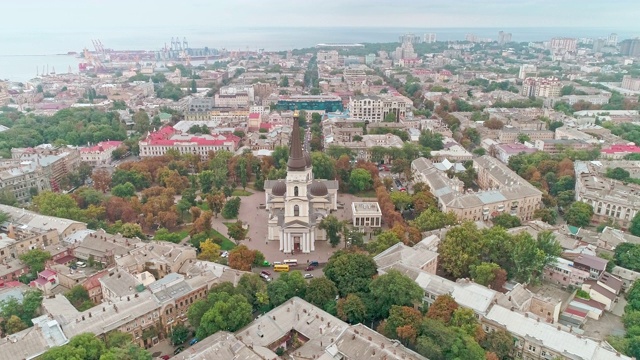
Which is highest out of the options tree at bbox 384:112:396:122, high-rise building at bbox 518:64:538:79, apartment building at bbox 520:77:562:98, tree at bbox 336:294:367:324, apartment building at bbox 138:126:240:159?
high-rise building at bbox 518:64:538:79

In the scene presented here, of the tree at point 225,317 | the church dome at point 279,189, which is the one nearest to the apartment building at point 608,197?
the church dome at point 279,189

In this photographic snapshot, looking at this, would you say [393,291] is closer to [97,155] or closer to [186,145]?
Answer: [186,145]

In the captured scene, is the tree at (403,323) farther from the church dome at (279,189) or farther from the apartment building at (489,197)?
the church dome at (279,189)

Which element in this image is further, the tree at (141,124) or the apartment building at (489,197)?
the tree at (141,124)

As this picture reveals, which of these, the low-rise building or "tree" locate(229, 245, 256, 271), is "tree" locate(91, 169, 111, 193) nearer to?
"tree" locate(229, 245, 256, 271)

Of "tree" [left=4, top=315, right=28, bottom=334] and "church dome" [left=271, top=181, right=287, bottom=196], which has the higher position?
"church dome" [left=271, top=181, right=287, bottom=196]

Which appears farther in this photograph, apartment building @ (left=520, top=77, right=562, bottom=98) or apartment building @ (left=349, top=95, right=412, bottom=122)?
apartment building @ (left=520, top=77, right=562, bottom=98)

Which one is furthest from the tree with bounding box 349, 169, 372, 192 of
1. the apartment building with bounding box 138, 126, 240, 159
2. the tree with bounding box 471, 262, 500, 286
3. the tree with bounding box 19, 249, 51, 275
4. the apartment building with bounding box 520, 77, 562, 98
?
the apartment building with bounding box 520, 77, 562, 98

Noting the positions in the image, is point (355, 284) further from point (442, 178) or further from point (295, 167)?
point (442, 178)
